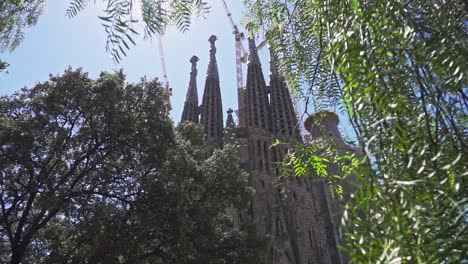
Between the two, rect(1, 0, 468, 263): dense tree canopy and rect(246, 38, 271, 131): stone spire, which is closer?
rect(1, 0, 468, 263): dense tree canopy

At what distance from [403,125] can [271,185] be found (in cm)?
2648

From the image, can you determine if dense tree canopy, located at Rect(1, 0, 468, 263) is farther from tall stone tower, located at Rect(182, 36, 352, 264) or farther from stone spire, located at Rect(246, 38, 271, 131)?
stone spire, located at Rect(246, 38, 271, 131)

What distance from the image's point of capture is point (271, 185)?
1083 inches

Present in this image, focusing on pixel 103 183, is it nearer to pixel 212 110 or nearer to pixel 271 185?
pixel 271 185

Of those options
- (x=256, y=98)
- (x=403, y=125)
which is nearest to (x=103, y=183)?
(x=403, y=125)

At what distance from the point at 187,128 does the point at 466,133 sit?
11172mm

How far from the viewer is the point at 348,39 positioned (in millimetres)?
1466

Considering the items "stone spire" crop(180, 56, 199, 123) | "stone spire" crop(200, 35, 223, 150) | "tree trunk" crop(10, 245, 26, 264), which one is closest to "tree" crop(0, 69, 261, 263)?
"tree trunk" crop(10, 245, 26, 264)

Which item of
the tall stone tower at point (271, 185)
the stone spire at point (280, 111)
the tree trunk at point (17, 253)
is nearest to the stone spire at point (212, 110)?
the tall stone tower at point (271, 185)

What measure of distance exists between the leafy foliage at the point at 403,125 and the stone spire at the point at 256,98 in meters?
29.3

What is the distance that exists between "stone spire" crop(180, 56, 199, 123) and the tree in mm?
23020

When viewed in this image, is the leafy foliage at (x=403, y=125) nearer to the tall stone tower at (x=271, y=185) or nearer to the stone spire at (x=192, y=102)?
the tall stone tower at (x=271, y=185)

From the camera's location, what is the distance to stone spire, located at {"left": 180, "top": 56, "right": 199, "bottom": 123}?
35531mm

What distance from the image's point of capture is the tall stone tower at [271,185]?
2572cm
